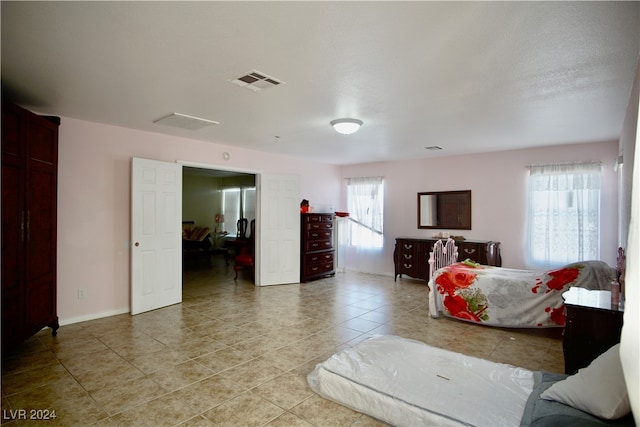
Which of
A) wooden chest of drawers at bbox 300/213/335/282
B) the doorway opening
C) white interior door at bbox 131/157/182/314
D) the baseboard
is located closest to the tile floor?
the baseboard

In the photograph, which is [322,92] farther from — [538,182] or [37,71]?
Answer: [538,182]

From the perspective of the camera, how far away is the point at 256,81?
2785mm

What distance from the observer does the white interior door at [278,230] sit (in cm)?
605

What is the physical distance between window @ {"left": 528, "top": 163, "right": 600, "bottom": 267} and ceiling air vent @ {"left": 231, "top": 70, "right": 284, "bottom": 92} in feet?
15.5

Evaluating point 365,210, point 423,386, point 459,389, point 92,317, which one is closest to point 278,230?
point 365,210

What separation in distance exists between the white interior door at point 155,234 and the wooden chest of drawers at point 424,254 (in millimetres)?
3985

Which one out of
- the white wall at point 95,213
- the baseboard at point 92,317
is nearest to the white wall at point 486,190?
the white wall at point 95,213

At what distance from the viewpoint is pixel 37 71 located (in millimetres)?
2602

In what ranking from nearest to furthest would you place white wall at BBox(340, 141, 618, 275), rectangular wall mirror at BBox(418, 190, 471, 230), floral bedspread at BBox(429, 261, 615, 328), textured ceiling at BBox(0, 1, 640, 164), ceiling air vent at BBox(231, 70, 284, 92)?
textured ceiling at BBox(0, 1, 640, 164) < ceiling air vent at BBox(231, 70, 284, 92) < floral bedspread at BBox(429, 261, 615, 328) < white wall at BBox(340, 141, 618, 275) < rectangular wall mirror at BBox(418, 190, 471, 230)

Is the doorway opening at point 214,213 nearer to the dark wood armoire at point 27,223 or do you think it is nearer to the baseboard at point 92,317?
the baseboard at point 92,317

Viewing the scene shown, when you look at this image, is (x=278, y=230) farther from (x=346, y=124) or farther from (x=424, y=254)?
(x=346, y=124)

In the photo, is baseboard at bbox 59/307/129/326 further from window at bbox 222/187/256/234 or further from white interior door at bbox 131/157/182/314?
window at bbox 222/187/256/234

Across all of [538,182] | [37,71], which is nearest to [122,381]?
[37,71]

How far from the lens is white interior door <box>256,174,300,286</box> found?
6.05 m
